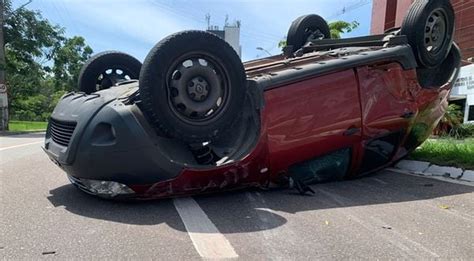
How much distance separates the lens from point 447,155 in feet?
22.4

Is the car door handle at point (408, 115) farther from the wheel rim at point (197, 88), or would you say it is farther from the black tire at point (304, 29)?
the black tire at point (304, 29)

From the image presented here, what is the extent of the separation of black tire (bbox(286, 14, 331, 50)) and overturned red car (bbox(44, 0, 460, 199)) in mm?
1809

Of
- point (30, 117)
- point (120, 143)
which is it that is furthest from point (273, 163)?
point (30, 117)

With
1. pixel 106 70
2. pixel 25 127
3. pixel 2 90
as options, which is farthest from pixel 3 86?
pixel 106 70

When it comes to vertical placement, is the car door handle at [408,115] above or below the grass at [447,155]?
above

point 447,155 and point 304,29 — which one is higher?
point 304,29

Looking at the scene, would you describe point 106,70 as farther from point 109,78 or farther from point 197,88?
point 197,88

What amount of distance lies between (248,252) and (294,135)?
1.70 m

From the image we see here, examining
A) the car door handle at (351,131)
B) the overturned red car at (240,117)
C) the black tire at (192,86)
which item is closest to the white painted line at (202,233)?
the overturned red car at (240,117)

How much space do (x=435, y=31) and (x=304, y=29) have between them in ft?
7.32

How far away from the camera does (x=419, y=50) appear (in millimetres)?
5504

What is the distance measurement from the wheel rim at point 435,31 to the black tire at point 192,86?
105 inches

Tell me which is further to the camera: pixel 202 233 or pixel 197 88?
Answer: pixel 197 88

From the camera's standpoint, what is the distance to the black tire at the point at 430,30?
5508 millimetres
